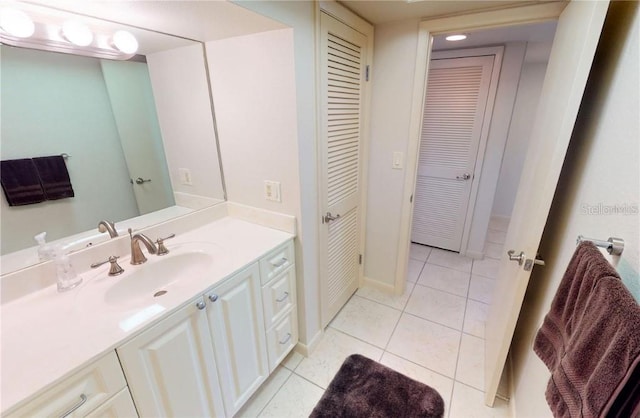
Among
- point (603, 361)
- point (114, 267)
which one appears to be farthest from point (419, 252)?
point (114, 267)

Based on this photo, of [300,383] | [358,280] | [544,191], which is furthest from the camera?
[358,280]

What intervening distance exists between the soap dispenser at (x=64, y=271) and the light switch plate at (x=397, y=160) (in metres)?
1.90

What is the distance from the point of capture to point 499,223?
3.89m

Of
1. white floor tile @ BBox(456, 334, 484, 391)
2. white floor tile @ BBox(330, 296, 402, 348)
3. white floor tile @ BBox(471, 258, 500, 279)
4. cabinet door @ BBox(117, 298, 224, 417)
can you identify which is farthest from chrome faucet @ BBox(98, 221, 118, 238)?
white floor tile @ BBox(471, 258, 500, 279)

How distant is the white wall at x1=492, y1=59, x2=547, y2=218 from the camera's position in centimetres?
347

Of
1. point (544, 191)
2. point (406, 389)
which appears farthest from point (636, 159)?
point (406, 389)

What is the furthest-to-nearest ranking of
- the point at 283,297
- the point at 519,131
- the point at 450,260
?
the point at 519,131 < the point at 450,260 < the point at 283,297

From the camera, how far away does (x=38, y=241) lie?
108cm

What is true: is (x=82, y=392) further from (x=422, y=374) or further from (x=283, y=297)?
(x=422, y=374)

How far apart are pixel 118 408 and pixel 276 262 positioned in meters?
0.78

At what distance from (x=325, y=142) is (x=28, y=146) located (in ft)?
4.19

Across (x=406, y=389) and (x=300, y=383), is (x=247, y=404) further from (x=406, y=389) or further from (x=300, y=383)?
(x=406, y=389)

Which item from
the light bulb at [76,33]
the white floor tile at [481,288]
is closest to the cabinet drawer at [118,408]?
the light bulb at [76,33]

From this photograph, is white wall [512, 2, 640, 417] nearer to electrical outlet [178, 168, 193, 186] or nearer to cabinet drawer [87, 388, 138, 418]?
cabinet drawer [87, 388, 138, 418]
